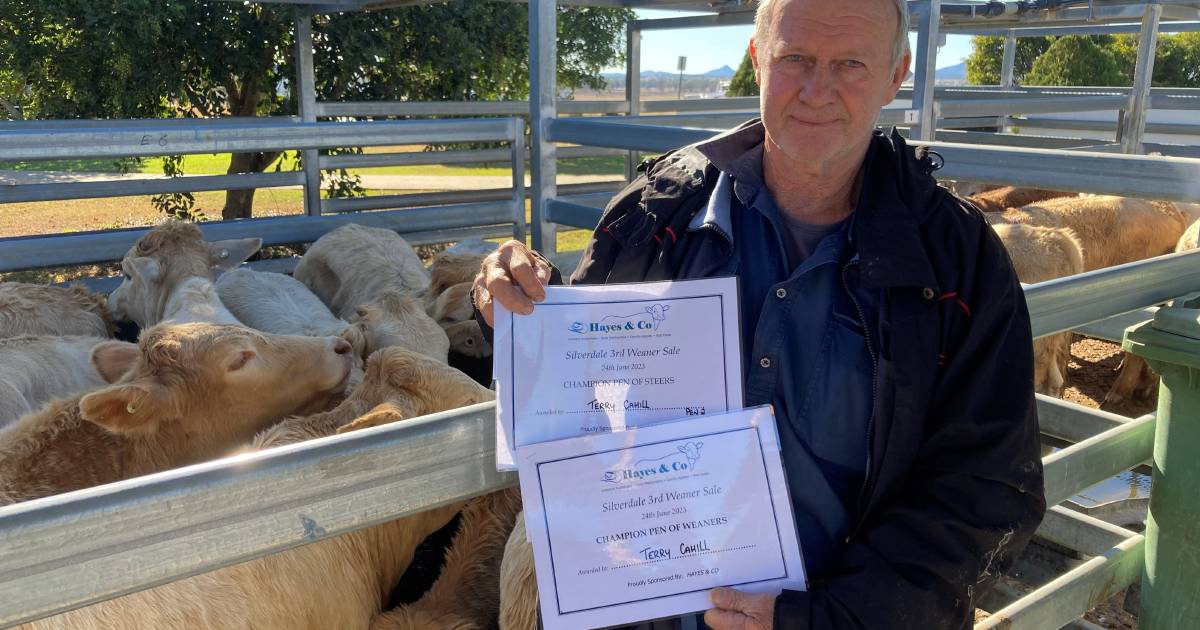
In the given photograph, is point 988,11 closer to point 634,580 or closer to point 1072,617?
point 1072,617

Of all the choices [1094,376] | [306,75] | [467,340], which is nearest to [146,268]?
[467,340]

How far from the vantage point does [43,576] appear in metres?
1.04

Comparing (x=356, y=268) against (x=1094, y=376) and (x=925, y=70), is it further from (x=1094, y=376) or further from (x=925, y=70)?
(x=1094, y=376)

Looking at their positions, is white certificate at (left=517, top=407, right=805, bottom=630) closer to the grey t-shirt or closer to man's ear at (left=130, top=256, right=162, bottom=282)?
the grey t-shirt

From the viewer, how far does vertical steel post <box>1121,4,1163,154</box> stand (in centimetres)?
852

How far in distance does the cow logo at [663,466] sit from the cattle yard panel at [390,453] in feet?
0.58

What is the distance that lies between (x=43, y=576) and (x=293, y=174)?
5098 millimetres

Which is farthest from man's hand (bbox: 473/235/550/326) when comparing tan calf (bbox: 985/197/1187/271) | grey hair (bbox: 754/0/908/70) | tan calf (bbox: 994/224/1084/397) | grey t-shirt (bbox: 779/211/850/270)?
tan calf (bbox: 985/197/1187/271)

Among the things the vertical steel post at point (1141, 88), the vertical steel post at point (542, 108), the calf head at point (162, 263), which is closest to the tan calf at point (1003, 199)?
the vertical steel post at point (1141, 88)

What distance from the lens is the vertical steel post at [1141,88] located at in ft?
28.0

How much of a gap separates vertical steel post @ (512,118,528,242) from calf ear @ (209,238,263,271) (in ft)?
4.49

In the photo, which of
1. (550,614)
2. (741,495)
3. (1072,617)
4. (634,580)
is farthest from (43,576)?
(1072,617)

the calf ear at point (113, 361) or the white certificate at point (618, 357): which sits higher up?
the white certificate at point (618, 357)

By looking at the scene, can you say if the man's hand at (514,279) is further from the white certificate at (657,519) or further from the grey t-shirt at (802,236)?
the grey t-shirt at (802,236)
